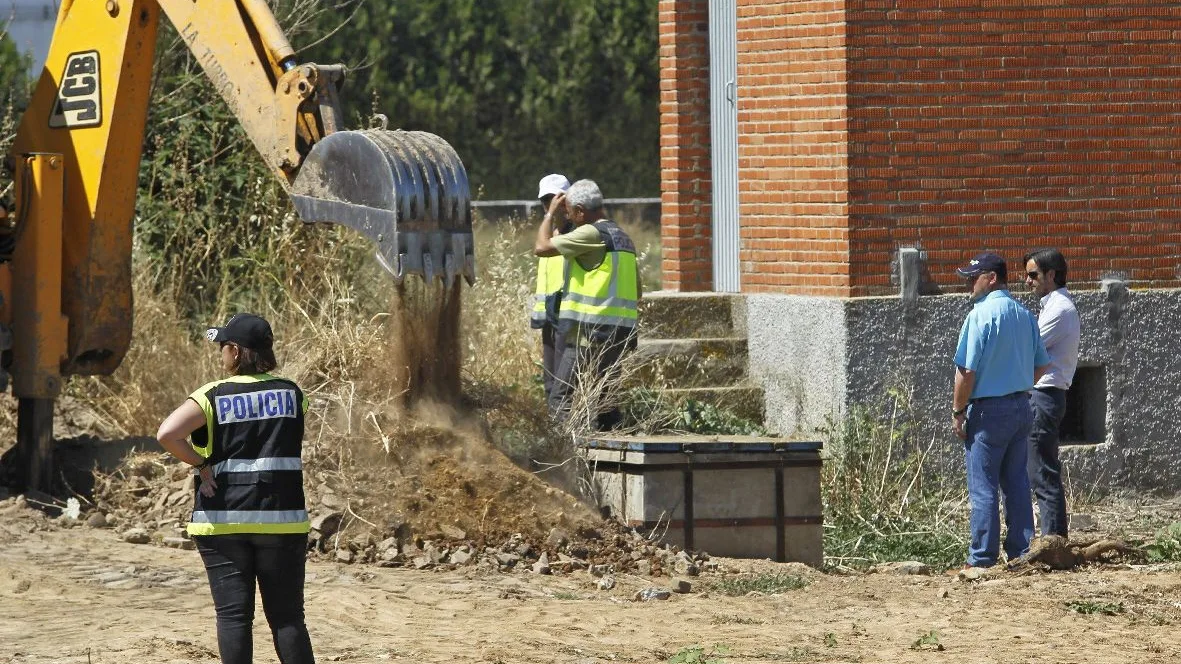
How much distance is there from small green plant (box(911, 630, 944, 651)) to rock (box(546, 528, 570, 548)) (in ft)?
8.19

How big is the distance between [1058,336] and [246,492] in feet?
20.0

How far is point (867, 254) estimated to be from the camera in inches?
495

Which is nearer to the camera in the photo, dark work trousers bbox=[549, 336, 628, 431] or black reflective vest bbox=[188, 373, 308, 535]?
black reflective vest bbox=[188, 373, 308, 535]

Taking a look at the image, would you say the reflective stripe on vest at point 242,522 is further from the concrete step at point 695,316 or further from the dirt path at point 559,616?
the concrete step at point 695,316

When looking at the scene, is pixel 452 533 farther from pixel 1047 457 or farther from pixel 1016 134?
pixel 1016 134

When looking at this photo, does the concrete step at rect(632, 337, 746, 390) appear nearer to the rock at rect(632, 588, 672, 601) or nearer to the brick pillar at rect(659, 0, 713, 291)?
the brick pillar at rect(659, 0, 713, 291)

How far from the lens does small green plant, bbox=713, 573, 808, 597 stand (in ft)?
32.0

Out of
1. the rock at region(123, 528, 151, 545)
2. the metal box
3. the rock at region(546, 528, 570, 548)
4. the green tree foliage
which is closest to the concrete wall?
the metal box

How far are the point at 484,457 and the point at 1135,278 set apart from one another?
5602 millimetres

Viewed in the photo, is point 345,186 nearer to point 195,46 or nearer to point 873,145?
point 195,46

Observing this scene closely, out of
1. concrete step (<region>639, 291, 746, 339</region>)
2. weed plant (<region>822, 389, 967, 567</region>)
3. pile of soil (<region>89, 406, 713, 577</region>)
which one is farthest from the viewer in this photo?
concrete step (<region>639, 291, 746, 339</region>)

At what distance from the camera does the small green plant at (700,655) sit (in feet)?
25.4

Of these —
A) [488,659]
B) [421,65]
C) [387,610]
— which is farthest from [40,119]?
[421,65]

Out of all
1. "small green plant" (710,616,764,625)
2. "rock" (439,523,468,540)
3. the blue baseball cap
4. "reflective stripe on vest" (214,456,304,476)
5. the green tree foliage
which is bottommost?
"small green plant" (710,616,764,625)
